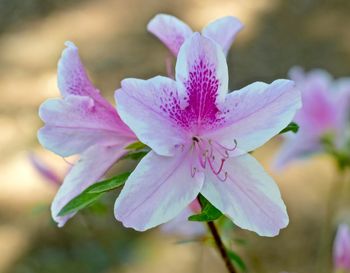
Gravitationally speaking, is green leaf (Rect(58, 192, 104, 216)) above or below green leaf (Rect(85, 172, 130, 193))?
below

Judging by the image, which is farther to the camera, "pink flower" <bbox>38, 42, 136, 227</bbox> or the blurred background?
the blurred background

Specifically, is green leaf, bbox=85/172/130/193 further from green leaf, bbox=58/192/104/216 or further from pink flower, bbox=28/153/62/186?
pink flower, bbox=28/153/62/186

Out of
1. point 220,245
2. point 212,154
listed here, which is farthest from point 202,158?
point 220,245

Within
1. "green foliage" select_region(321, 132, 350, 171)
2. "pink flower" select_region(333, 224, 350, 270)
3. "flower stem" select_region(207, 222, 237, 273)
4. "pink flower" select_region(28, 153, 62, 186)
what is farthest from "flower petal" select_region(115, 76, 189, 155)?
"green foliage" select_region(321, 132, 350, 171)

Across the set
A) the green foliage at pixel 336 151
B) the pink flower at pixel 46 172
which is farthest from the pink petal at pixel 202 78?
the green foliage at pixel 336 151

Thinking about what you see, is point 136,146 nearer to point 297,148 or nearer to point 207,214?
point 207,214

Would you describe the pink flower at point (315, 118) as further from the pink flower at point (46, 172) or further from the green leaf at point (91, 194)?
the green leaf at point (91, 194)
